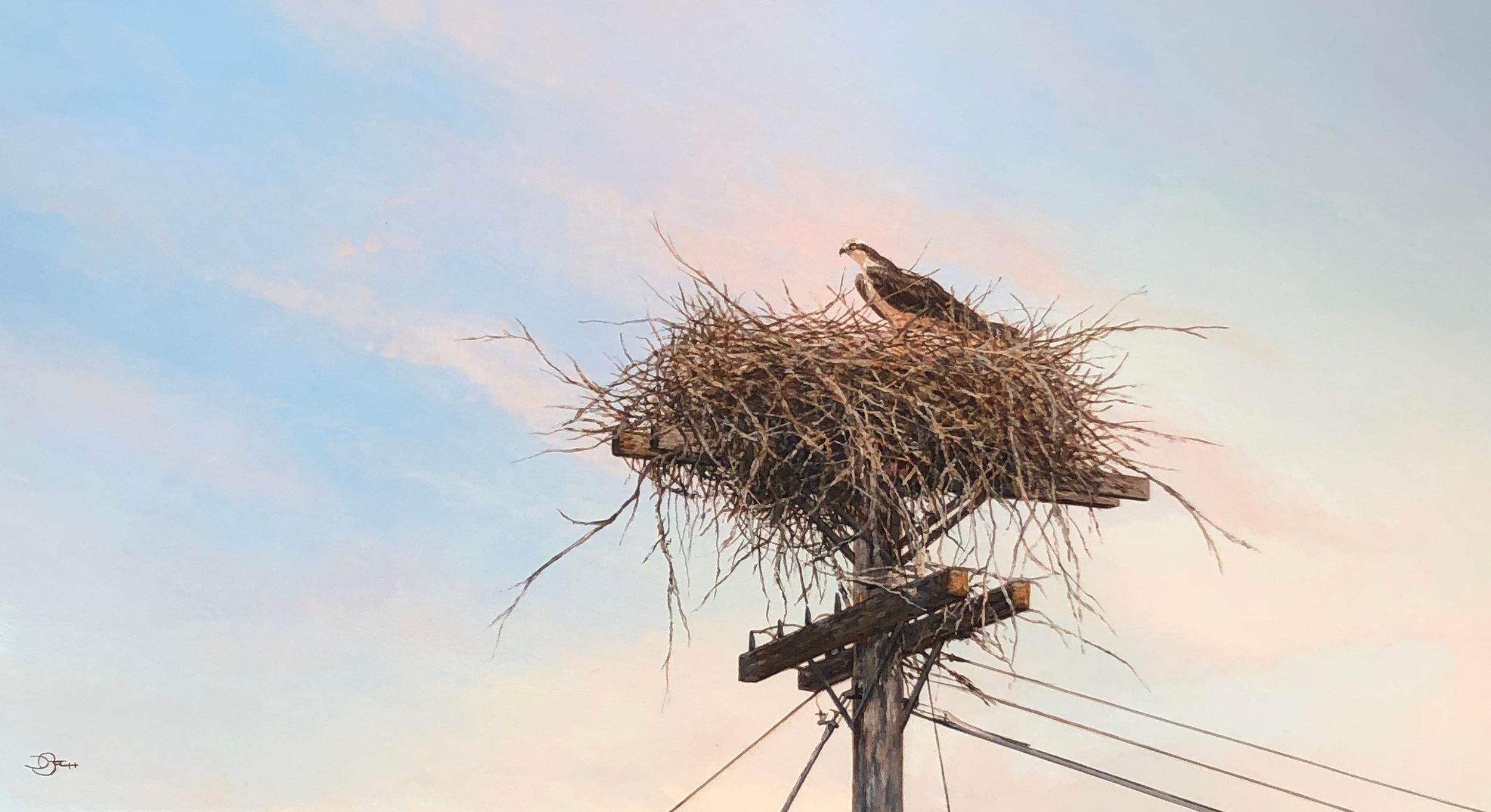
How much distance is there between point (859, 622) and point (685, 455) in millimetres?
897

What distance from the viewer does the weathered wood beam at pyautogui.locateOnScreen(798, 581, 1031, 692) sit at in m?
5.47

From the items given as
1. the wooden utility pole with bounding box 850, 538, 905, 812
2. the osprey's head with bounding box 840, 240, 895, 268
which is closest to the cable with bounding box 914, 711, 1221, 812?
the wooden utility pole with bounding box 850, 538, 905, 812

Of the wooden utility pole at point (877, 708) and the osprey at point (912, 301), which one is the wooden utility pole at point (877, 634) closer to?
the wooden utility pole at point (877, 708)

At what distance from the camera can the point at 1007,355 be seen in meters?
5.55

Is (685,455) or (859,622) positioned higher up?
(685,455)

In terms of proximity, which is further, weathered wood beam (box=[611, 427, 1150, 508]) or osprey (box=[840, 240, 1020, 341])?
osprey (box=[840, 240, 1020, 341])

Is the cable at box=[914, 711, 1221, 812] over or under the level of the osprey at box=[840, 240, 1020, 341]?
under

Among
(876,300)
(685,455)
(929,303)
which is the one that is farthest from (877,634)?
(876,300)

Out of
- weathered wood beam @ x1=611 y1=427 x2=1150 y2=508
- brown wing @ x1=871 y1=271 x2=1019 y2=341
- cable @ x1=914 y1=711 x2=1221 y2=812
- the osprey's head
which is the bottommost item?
cable @ x1=914 y1=711 x2=1221 y2=812

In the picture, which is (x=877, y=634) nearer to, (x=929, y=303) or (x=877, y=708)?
(x=877, y=708)

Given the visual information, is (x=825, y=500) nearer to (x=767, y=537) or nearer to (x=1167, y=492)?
(x=767, y=537)

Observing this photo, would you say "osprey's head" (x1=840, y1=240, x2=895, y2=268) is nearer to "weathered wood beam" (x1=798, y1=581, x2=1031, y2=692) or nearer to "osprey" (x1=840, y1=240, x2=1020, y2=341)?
"osprey" (x1=840, y1=240, x2=1020, y2=341)

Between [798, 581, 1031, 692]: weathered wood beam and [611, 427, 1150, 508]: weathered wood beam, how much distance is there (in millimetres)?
371

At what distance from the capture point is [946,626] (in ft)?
18.8
